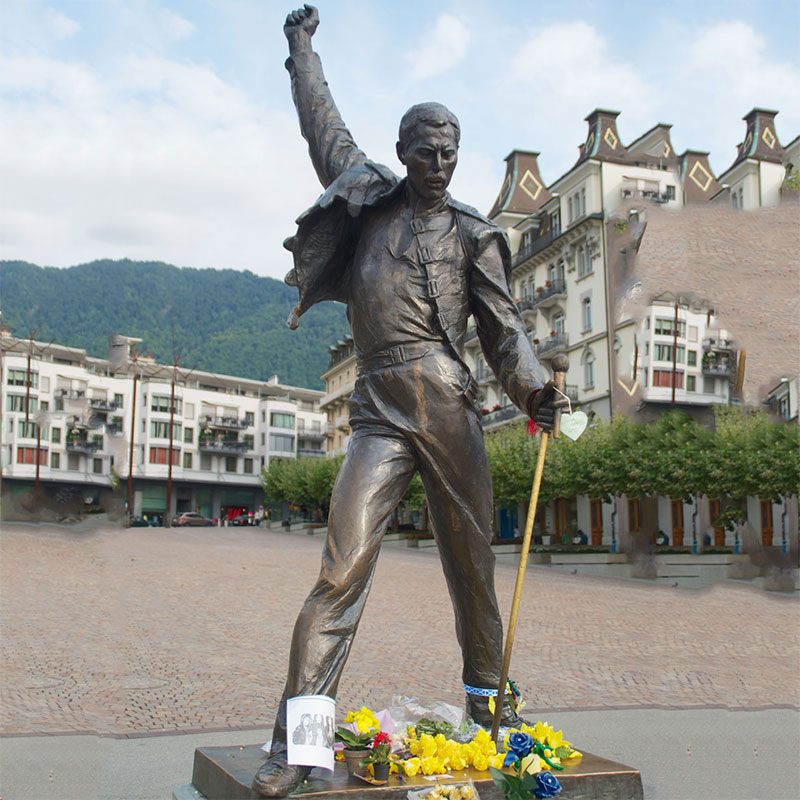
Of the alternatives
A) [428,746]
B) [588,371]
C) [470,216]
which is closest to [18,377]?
[588,371]

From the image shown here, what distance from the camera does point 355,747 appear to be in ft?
12.1

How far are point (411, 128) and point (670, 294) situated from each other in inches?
980

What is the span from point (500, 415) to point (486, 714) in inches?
1587

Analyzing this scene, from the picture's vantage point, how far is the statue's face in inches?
158

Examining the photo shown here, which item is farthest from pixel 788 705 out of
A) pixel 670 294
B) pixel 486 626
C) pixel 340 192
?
pixel 670 294

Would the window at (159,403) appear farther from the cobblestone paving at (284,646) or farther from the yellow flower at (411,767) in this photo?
the yellow flower at (411,767)

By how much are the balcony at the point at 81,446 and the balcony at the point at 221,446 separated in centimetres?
977

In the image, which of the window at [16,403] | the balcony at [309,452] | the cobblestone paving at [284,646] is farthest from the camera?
the balcony at [309,452]

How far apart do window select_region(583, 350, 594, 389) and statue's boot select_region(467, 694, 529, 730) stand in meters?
34.1

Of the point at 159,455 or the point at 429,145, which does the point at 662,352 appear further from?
the point at 159,455

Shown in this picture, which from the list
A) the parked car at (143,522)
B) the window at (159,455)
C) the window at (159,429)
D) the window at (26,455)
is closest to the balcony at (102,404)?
the window at (159,429)

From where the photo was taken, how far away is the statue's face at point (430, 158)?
4008 mm

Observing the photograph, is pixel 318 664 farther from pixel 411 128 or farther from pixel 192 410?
pixel 192 410

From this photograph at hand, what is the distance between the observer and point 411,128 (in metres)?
4.06
